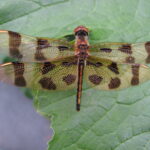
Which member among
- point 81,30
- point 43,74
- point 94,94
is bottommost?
point 94,94

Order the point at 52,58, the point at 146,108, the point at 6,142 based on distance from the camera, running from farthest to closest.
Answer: the point at 6,142 → the point at 52,58 → the point at 146,108

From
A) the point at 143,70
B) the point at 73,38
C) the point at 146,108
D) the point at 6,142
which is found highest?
the point at 73,38

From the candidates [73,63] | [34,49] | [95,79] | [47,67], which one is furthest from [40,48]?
[95,79]

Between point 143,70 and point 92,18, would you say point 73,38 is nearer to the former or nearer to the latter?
point 92,18

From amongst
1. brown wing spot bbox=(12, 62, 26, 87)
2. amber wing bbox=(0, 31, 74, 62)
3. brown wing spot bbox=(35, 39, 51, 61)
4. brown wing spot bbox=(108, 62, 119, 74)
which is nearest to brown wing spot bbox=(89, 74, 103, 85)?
brown wing spot bbox=(108, 62, 119, 74)

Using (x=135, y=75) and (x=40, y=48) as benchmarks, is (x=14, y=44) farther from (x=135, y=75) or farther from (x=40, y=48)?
(x=135, y=75)

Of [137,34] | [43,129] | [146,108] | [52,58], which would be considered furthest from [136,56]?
[43,129]
